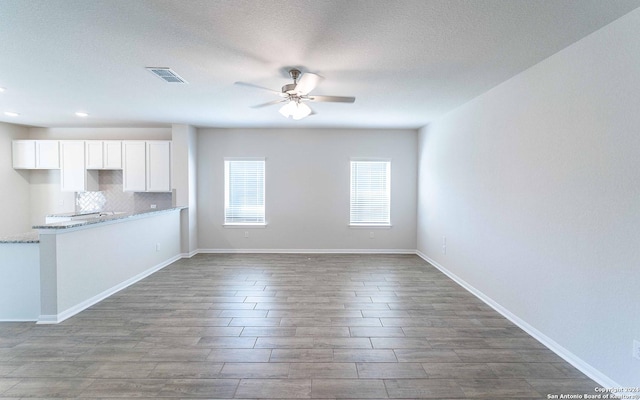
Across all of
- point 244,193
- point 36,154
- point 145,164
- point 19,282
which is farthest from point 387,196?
point 36,154

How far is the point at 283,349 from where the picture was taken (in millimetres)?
2521

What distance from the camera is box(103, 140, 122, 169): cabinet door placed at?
219 inches

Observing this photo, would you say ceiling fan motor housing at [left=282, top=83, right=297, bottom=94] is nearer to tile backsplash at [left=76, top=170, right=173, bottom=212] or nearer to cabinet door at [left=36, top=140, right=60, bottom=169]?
tile backsplash at [left=76, top=170, right=173, bottom=212]

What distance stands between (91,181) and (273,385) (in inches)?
228

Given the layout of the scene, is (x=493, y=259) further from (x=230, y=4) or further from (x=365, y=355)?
(x=230, y=4)

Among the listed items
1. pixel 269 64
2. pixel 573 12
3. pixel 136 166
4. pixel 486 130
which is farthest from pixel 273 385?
pixel 136 166

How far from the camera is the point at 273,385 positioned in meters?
2.09

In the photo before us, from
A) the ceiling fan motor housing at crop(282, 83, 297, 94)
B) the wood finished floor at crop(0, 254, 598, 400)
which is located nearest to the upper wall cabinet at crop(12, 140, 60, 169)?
the wood finished floor at crop(0, 254, 598, 400)

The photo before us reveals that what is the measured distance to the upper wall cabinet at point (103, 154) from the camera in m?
5.55

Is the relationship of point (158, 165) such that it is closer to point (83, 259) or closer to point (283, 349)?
point (83, 259)

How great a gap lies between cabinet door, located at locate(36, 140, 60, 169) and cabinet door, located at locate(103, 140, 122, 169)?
3.13 feet

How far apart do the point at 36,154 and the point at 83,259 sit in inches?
154

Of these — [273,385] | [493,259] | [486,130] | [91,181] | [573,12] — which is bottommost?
[273,385]

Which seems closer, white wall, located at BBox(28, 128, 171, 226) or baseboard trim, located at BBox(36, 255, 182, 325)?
baseboard trim, located at BBox(36, 255, 182, 325)
